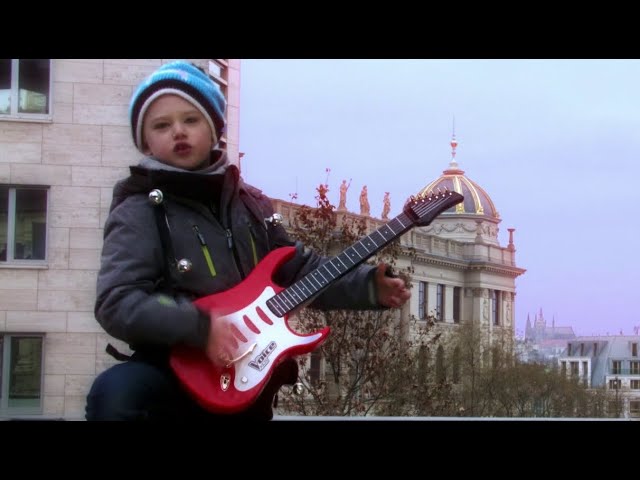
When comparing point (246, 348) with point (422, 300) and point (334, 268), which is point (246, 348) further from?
point (422, 300)

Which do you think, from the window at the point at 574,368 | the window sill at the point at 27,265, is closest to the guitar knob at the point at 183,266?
the window sill at the point at 27,265

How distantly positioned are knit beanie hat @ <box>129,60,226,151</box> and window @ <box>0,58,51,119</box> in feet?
4.68

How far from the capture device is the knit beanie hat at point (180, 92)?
2785 millimetres

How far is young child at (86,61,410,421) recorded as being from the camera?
8.34 feet

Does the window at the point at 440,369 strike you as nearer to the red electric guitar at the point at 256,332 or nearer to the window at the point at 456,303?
the window at the point at 456,303

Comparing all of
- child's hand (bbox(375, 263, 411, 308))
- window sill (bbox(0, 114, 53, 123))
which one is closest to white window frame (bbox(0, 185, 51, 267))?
window sill (bbox(0, 114, 53, 123))

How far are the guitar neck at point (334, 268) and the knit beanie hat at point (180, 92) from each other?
47 cm

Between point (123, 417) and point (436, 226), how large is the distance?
4.52 feet

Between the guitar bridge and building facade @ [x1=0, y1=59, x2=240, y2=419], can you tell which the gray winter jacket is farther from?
building facade @ [x1=0, y1=59, x2=240, y2=419]

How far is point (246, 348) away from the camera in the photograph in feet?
Answer: 8.52

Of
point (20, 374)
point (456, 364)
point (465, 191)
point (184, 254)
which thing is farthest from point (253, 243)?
point (456, 364)

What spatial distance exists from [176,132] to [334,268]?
55 cm

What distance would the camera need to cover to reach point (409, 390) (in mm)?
7582
